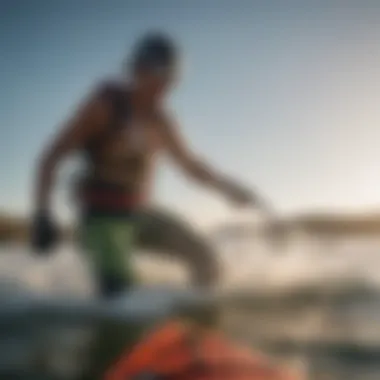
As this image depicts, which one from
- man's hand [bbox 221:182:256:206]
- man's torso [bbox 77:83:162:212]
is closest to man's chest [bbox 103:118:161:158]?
man's torso [bbox 77:83:162:212]

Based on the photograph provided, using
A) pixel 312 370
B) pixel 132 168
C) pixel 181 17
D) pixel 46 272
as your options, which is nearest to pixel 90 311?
pixel 46 272

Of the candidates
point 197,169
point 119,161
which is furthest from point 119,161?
point 197,169

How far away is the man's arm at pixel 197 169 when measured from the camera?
1116 millimetres

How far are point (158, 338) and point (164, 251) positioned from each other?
12 cm

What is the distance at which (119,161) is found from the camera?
112 centimetres

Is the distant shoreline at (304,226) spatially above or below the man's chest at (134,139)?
below

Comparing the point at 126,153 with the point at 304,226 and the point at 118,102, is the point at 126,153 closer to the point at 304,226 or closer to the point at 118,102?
the point at 118,102

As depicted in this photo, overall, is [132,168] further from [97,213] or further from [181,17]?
[181,17]

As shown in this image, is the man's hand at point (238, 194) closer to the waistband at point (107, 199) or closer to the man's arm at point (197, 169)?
the man's arm at point (197, 169)

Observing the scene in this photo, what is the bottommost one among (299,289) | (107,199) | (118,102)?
(299,289)

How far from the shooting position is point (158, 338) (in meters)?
1.08

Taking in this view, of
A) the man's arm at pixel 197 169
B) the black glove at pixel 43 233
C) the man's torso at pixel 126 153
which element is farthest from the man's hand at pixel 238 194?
the black glove at pixel 43 233

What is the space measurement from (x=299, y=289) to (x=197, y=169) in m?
0.22

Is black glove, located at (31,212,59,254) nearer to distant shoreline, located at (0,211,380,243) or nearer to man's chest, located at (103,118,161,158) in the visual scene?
distant shoreline, located at (0,211,380,243)
